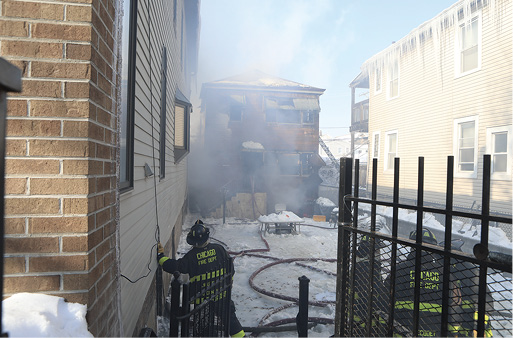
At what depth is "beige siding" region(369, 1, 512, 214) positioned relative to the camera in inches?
422

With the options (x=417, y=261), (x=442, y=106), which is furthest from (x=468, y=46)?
(x=417, y=261)

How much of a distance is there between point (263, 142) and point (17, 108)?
19.1 m

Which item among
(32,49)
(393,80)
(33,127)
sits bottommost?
(33,127)

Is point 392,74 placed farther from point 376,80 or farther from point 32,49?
point 32,49

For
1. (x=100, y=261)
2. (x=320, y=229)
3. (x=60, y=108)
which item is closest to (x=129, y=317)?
(x=100, y=261)

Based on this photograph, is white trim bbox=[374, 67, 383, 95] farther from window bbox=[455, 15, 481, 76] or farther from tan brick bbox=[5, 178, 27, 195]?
tan brick bbox=[5, 178, 27, 195]

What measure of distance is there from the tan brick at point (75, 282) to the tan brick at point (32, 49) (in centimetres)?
117

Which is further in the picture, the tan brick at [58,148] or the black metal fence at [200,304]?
the black metal fence at [200,304]

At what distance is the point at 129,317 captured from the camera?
2.80m

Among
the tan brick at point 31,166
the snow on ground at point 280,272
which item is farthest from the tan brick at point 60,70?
the snow on ground at point 280,272

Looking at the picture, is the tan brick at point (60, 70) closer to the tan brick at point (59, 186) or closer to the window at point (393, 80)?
the tan brick at point (59, 186)

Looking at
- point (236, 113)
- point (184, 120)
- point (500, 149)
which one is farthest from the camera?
point (236, 113)

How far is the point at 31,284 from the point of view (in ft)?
5.16

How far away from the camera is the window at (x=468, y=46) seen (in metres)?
11.7
